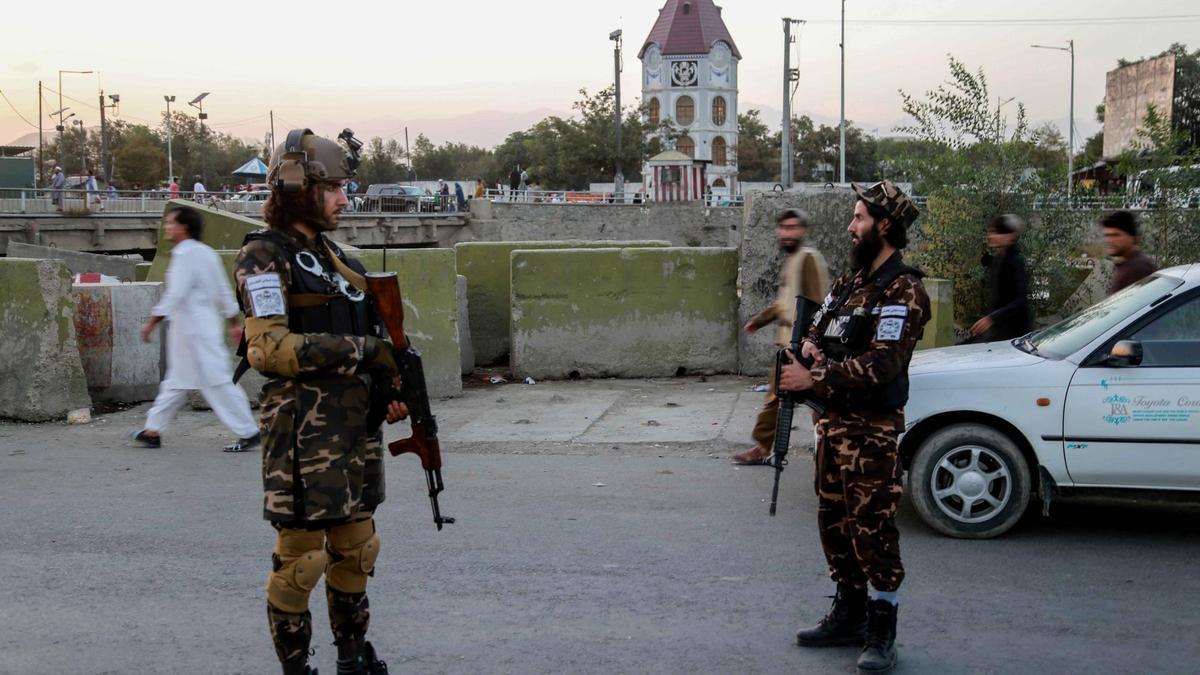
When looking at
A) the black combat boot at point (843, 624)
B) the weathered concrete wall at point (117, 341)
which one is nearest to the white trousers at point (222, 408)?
the weathered concrete wall at point (117, 341)

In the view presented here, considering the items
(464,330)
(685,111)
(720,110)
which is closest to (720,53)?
(720,110)

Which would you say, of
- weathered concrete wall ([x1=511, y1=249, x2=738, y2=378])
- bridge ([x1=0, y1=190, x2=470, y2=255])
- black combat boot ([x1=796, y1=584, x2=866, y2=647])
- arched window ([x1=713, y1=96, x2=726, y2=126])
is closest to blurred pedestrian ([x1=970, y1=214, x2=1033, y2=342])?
black combat boot ([x1=796, y1=584, x2=866, y2=647])

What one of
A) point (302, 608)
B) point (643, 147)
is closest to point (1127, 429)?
point (302, 608)

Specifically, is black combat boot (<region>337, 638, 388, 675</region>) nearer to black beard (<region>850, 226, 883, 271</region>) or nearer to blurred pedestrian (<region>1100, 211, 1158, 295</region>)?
black beard (<region>850, 226, 883, 271</region>)

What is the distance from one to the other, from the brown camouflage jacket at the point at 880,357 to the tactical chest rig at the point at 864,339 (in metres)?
0.01

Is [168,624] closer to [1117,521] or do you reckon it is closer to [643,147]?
[1117,521]

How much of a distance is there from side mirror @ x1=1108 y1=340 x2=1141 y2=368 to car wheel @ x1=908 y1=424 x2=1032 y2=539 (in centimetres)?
66

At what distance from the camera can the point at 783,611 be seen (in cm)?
482

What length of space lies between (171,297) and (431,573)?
371 cm

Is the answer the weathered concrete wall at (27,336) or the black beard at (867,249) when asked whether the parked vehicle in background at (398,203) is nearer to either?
the weathered concrete wall at (27,336)

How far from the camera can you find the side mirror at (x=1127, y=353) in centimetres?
544

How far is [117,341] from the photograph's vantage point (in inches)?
397

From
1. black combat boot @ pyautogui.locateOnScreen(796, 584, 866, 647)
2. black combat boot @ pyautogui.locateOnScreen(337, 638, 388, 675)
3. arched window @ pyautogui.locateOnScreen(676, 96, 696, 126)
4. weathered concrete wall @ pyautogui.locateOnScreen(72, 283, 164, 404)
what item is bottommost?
black combat boot @ pyautogui.locateOnScreen(796, 584, 866, 647)

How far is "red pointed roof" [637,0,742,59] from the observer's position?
4043 inches
